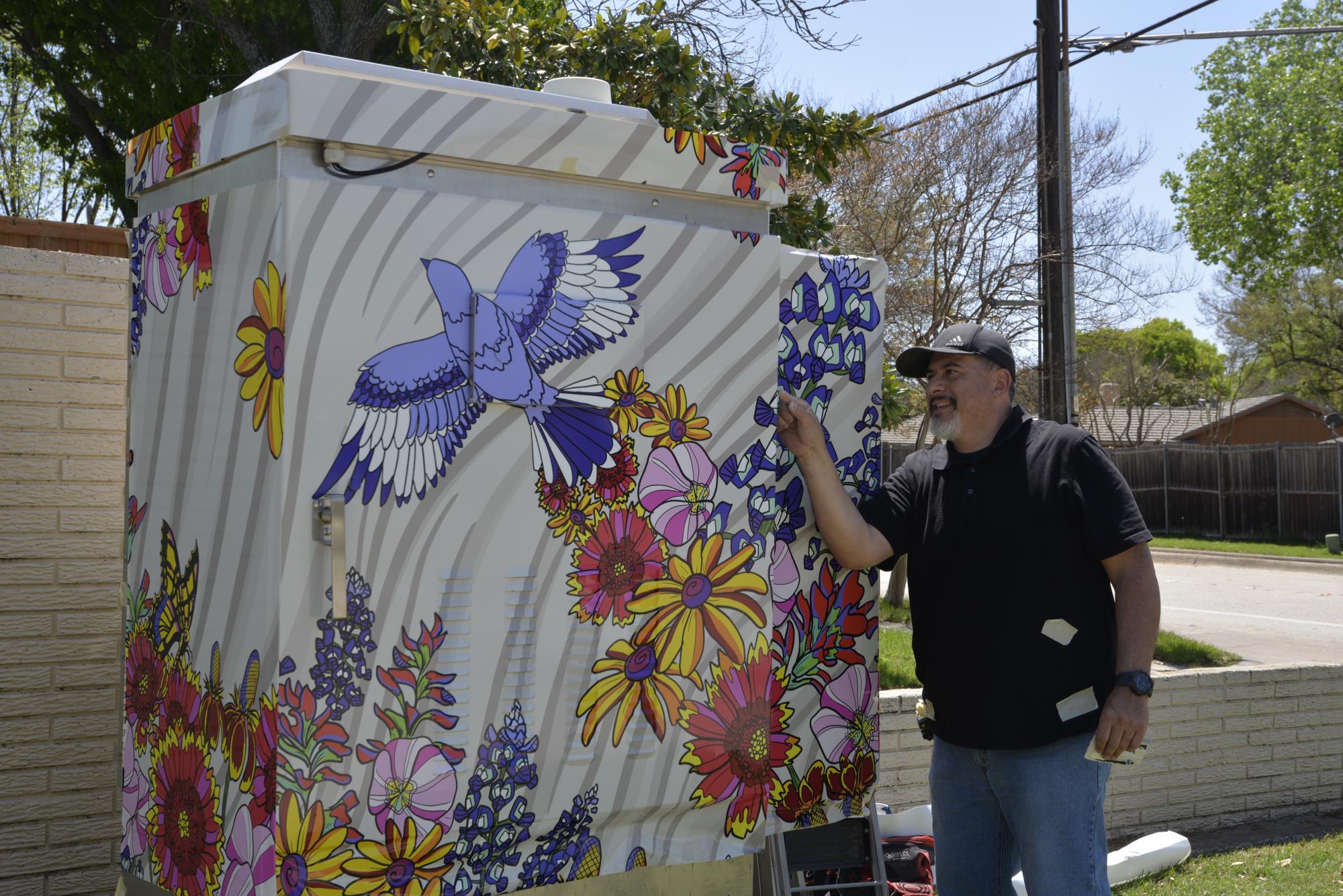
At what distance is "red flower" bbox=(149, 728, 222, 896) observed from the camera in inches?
105

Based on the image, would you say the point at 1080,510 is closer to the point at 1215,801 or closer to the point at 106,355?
the point at 106,355

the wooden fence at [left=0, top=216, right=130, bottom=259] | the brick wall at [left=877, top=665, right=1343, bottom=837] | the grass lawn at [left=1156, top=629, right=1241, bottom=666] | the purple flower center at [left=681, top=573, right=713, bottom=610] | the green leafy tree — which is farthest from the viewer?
the green leafy tree

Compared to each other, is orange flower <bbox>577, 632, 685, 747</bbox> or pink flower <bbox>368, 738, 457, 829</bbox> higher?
orange flower <bbox>577, 632, 685, 747</bbox>

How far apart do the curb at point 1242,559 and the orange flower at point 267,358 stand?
1909cm

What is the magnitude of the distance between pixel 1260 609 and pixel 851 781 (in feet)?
40.2

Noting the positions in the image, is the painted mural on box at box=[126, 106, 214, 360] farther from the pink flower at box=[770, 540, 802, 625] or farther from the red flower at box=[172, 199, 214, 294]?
the pink flower at box=[770, 540, 802, 625]

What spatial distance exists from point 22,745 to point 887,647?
510 centimetres

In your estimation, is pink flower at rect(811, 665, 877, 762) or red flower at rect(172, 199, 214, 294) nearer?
red flower at rect(172, 199, 214, 294)

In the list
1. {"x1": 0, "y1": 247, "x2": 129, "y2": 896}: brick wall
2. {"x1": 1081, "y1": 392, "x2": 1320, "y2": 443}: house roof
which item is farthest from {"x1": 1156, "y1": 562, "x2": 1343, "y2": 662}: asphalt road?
{"x1": 1081, "y1": 392, "x2": 1320, "y2": 443}: house roof

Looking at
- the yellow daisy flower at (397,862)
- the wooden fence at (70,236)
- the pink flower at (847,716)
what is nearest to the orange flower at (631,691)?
the yellow daisy flower at (397,862)

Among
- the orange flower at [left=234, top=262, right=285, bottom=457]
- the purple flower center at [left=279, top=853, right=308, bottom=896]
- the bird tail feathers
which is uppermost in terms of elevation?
the orange flower at [left=234, top=262, right=285, bottom=457]

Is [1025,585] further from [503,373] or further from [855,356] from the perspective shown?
[503,373]

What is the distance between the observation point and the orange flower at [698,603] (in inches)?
118

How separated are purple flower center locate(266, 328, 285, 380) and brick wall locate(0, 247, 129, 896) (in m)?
1.77
